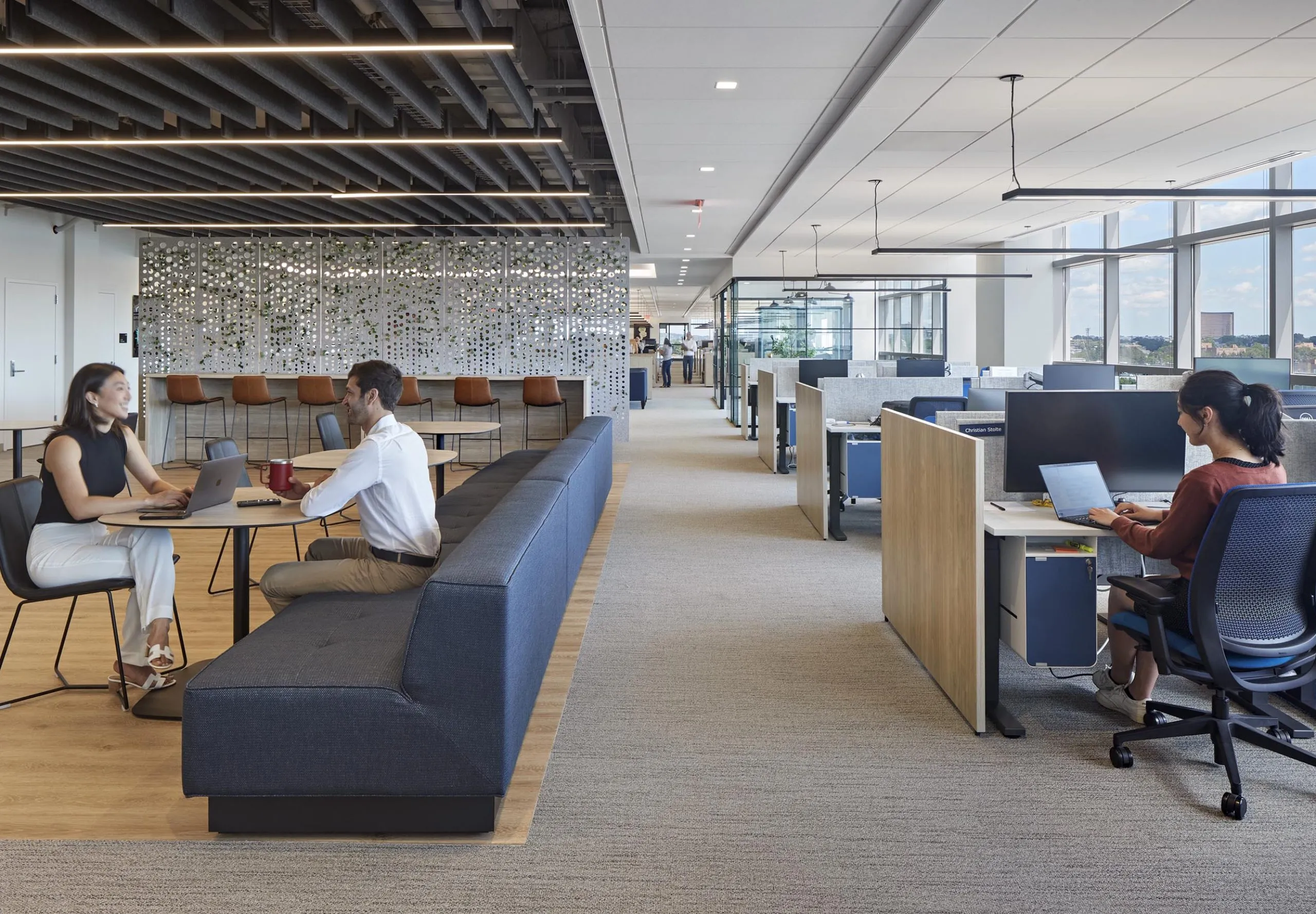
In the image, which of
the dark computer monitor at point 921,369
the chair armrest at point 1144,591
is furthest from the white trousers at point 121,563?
the dark computer monitor at point 921,369

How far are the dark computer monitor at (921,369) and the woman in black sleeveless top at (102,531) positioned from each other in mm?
6789

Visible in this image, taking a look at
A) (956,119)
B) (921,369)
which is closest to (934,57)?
(956,119)

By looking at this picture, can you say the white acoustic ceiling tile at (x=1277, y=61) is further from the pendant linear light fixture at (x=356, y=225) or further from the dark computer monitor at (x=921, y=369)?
the pendant linear light fixture at (x=356, y=225)

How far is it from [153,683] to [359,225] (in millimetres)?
7800

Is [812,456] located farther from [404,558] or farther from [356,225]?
[356,225]

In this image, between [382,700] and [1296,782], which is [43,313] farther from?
[1296,782]

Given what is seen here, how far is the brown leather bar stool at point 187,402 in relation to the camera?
35.4ft

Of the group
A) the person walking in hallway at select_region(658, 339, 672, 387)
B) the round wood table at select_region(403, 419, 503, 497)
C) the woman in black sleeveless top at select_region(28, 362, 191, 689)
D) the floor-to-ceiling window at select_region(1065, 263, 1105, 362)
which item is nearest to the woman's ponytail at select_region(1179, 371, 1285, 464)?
the woman in black sleeveless top at select_region(28, 362, 191, 689)

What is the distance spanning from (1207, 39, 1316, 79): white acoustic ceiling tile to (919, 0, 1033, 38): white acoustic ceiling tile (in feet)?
4.63

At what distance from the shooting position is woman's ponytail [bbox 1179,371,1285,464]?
9.84 feet

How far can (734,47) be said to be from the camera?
5051 mm

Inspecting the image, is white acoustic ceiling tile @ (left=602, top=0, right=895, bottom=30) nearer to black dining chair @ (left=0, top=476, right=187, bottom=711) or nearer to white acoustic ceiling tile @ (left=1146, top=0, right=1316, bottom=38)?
white acoustic ceiling tile @ (left=1146, top=0, right=1316, bottom=38)

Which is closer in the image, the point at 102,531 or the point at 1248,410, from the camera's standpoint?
the point at 1248,410

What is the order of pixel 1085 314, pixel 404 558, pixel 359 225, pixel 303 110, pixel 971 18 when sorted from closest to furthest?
pixel 404 558
pixel 971 18
pixel 303 110
pixel 359 225
pixel 1085 314
